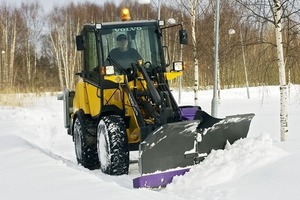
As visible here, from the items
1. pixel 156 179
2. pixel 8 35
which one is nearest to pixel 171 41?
pixel 156 179

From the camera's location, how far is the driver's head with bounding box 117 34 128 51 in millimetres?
8070

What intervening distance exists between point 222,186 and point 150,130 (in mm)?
1530

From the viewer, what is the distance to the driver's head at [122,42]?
318 inches

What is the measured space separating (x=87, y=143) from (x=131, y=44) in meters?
2.00

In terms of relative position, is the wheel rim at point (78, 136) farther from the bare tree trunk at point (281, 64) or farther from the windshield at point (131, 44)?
the bare tree trunk at point (281, 64)

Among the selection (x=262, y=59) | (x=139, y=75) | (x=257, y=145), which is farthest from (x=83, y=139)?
(x=262, y=59)

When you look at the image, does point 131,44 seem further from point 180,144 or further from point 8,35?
point 8,35

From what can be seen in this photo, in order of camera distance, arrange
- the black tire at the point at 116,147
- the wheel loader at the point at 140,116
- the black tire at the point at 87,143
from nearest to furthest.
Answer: the wheel loader at the point at 140,116, the black tire at the point at 116,147, the black tire at the point at 87,143

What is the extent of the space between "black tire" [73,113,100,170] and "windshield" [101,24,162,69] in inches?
53.6

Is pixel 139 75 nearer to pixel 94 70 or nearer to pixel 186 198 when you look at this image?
pixel 94 70

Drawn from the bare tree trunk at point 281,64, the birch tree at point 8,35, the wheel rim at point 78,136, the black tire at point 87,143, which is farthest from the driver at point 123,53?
the birch tree at point 8,35

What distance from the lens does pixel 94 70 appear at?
27.9 ft

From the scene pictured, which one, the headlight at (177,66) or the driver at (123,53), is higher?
the driver at (123,53)

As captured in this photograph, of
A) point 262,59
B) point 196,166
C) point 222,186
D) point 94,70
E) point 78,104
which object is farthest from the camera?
point 262,59
